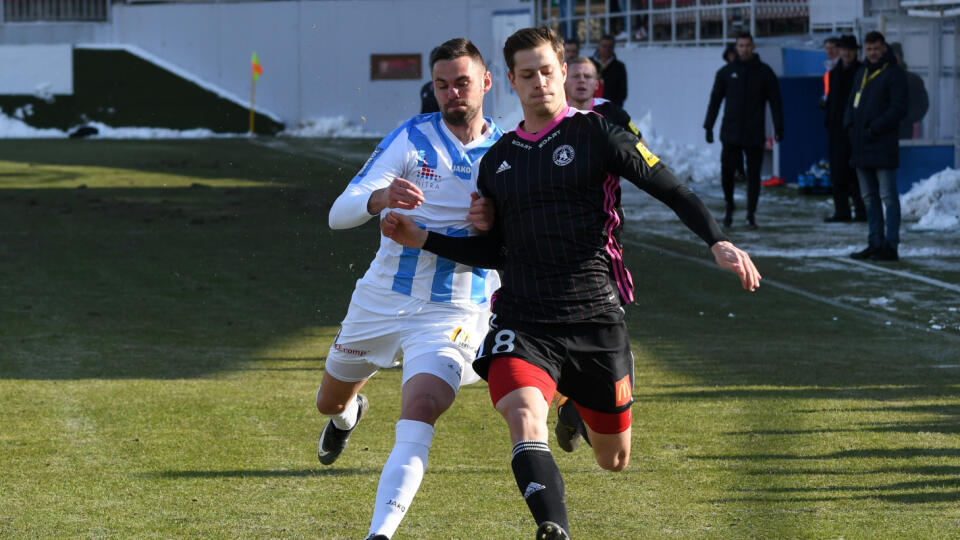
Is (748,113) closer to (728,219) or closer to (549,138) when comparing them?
(728,219)

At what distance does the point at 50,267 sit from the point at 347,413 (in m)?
8.41

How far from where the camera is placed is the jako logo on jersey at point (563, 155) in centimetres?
497

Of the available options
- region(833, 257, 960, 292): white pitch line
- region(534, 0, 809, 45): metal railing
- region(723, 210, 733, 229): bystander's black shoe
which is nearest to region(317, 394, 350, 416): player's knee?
region(833, 257, 960, 292): white pitch line

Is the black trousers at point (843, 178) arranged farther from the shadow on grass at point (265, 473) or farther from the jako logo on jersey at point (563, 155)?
the jako logo on jersey at point (563, 155)

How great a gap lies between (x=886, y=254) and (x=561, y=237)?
9.56m

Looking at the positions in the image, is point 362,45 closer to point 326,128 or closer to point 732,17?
point 326,128

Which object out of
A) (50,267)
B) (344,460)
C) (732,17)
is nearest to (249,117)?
(732,17)

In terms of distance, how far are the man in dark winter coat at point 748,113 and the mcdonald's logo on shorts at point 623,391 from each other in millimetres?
11702

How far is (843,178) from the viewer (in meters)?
17.1

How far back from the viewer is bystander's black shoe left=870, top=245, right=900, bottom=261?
13.7 meters

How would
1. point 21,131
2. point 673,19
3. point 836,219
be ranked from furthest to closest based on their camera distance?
point 21,131 < point 673,19 < point 836,219

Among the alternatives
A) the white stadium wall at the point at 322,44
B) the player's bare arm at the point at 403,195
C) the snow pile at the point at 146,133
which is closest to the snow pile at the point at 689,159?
the player's bare arm at the point at 403,195

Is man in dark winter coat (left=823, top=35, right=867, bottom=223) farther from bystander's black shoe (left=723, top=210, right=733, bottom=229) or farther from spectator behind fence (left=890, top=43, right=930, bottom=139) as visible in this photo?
bystander's black shoe (left=723, top=210, right=733, bottom=229)

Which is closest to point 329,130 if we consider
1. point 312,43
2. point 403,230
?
point 312,43
